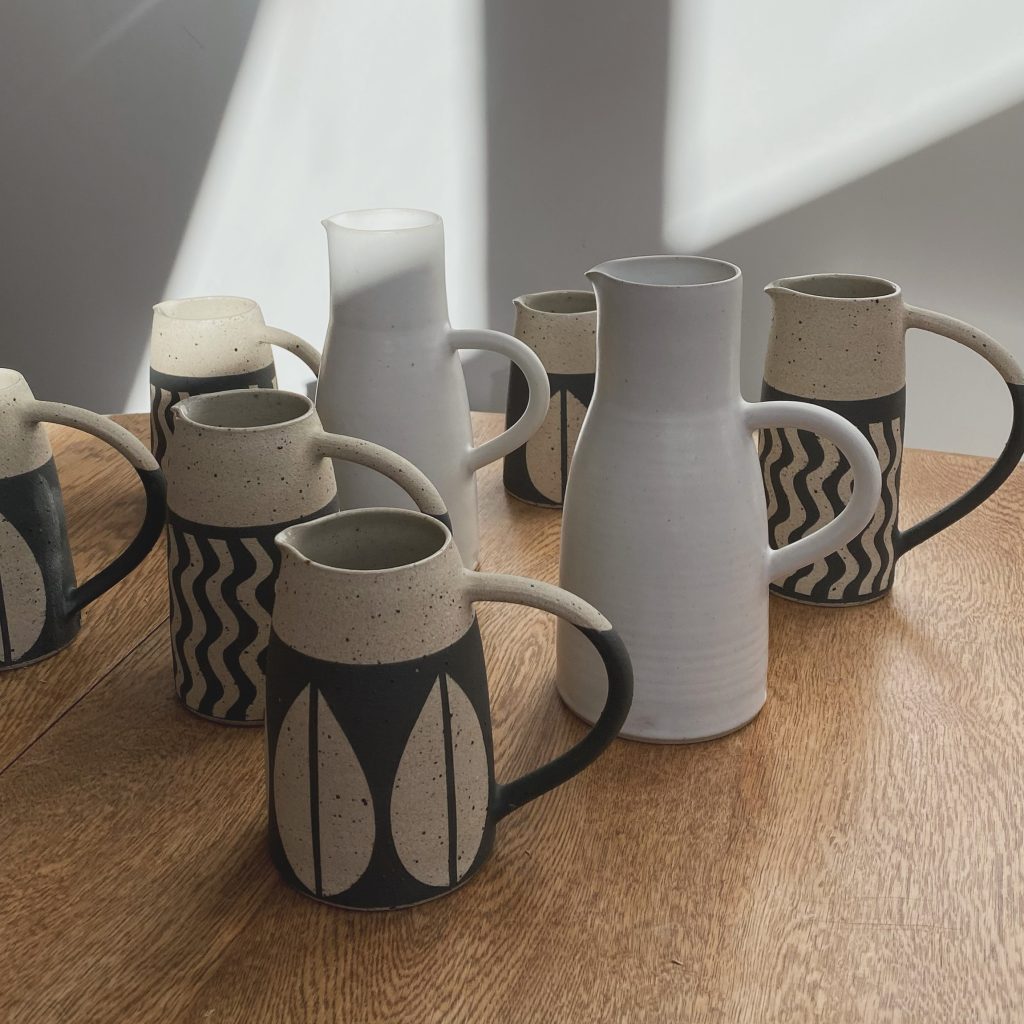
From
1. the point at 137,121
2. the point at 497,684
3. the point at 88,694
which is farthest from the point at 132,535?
the point at 137,121

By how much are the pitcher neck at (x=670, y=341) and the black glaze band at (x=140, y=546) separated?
315 mm

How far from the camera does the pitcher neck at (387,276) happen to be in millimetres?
889

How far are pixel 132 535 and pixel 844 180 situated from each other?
4.17ft

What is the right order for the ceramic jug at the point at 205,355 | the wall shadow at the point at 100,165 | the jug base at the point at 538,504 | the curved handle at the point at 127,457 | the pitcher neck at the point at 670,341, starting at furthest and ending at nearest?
the wall shadow at the point at 100,165, the jug base at the point at 538,504, the ceramic jug at the point at 205,355, the curved handle at the point at 127,457, the pitcher neck at the point at 670,341

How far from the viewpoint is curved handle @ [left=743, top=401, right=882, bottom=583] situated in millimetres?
720

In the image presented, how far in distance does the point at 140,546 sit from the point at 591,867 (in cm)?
40

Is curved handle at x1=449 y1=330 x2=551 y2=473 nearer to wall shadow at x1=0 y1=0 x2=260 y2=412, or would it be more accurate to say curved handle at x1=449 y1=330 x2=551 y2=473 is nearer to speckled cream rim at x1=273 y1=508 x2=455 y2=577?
speckled cream rim at x1=273 y1=508 x2=455 y2=577

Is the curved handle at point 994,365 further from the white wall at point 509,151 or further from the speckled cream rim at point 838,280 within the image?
the white wall at point 509,151

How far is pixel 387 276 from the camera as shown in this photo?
898 millimetres

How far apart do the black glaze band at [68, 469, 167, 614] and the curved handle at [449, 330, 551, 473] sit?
249mm

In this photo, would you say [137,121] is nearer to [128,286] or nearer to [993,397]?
[128,286]

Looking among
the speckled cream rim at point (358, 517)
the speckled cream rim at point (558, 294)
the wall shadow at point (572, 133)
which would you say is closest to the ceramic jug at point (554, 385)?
the speckled cream rim at point (558, 294)

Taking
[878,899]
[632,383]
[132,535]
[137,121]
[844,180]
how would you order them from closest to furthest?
[878,899] < [632,383] < [132,535] < [844,180] < [137,121]

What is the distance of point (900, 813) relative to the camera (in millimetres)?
690
